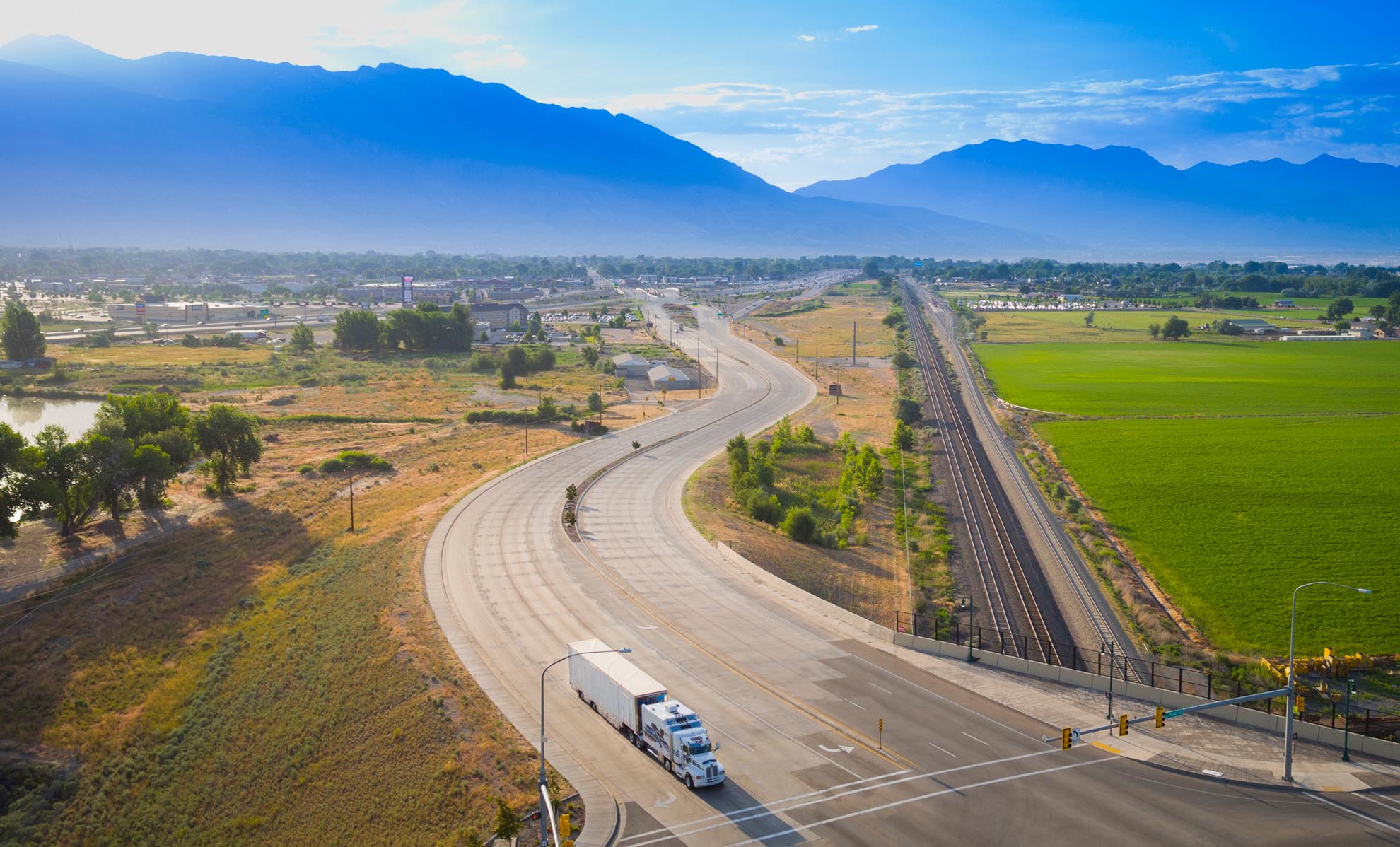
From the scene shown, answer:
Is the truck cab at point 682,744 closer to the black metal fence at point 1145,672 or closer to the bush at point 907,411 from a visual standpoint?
the black metal fence at point 1145,672

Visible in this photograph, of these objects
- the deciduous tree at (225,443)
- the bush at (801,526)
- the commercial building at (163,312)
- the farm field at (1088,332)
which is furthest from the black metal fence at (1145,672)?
the commercial building at (163,312)

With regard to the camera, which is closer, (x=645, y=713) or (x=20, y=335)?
(x=645, y=713)

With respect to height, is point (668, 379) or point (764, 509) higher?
point (668, 379)

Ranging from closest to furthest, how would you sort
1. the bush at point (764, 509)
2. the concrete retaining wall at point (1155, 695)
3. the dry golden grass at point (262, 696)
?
A: 1. the dry golden grass at point (262, 696)
2. the concrete retaining wall at point (1155, 695)
3. the bush at point (764, 509)

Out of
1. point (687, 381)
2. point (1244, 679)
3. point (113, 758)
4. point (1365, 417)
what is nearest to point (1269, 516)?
point (1244, 679)

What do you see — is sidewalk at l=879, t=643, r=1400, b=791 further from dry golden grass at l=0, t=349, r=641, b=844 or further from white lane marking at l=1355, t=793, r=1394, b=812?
dry golden grass at l=0, t=349, r=641, b=844

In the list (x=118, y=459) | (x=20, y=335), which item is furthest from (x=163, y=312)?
(x=118, y=459)

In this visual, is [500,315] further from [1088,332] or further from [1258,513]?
[1258,513]
